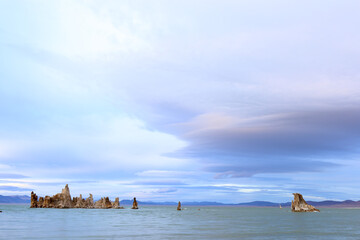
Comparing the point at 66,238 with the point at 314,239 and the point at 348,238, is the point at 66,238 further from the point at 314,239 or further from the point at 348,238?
the point at 348,238

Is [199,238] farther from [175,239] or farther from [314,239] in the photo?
[314,239]

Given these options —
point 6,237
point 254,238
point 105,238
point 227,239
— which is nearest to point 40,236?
point 6,237

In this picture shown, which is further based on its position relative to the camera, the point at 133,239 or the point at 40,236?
the point at 40,236

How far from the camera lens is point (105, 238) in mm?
60781

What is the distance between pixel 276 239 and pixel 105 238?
28.4 meters

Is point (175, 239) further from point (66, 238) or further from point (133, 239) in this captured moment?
point (66, 238)

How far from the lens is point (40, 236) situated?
63469 millimetres

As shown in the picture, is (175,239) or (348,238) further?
(348,238)

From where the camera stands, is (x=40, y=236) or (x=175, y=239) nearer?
(x=175, y=239)

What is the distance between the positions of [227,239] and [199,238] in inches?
186

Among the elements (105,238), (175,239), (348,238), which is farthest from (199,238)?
(348,238)

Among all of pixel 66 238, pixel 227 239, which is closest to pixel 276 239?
pixel 227 239

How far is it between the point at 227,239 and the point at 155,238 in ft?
39.1

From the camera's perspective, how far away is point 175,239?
5888cm
